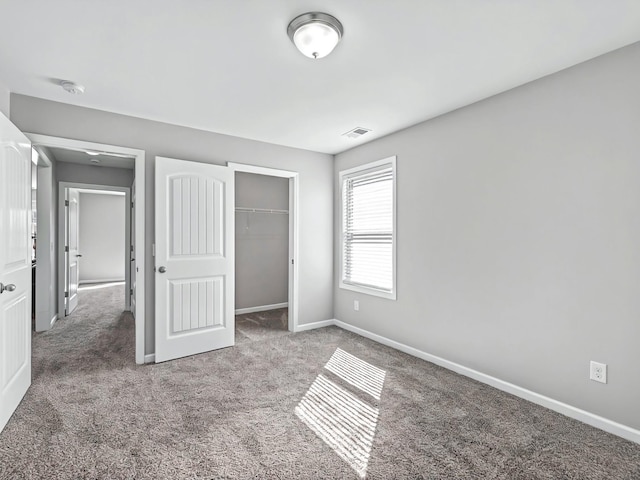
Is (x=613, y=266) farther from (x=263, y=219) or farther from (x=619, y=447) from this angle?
(x=263, y=219)

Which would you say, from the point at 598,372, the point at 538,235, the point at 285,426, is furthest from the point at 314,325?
the point at 598,372

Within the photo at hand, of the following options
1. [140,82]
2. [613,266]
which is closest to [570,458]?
[613,266]

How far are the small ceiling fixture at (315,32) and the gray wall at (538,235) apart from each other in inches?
66.1

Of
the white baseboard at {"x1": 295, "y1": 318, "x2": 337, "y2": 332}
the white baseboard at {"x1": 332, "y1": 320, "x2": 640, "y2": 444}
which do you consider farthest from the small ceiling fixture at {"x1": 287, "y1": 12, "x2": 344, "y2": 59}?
the white baseboard at {"x1": 295, "y1": 318, "x2": 337, "y2": 332}

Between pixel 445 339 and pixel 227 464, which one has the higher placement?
pixel 445 339

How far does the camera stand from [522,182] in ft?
8.91

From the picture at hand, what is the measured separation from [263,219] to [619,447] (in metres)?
5.08

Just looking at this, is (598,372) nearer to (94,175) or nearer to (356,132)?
(356,132)

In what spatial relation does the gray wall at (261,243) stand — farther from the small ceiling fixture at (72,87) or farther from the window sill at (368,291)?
the small ceiling fixture at (72,87)

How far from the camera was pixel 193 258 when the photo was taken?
144 inches

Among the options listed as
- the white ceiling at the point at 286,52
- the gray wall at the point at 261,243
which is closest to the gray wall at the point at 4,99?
the white ceiling at the point at 286,52

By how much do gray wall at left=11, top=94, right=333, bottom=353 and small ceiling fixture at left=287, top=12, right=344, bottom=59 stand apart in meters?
2.11

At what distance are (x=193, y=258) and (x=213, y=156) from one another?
3.91 feet

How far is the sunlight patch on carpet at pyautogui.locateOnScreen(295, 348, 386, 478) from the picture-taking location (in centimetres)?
205
